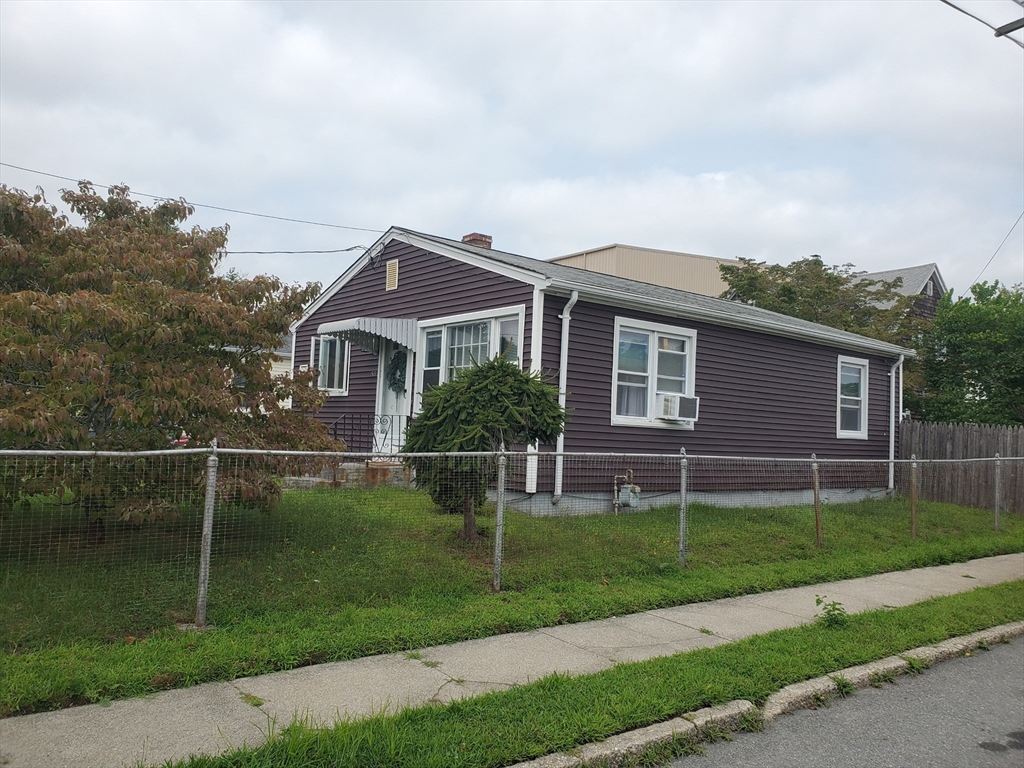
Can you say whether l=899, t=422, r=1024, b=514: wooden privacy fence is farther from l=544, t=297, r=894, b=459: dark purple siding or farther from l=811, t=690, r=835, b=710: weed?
l=811, t=690, r=835, b=710: weed

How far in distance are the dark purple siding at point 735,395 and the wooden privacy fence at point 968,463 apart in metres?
0.89

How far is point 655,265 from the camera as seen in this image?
36.1 metres

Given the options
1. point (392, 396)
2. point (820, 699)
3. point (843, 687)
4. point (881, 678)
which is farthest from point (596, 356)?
point (820, 699)

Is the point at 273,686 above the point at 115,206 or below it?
below

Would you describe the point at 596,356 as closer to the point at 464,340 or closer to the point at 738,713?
the point at 464,340

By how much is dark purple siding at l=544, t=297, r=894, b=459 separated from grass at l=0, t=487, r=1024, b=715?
113 inches

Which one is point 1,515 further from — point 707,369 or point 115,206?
point 707,369

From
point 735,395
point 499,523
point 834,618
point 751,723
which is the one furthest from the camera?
point 735,395

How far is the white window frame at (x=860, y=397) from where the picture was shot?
1695 centimetres

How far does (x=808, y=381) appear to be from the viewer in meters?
16.2

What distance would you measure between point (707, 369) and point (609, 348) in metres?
2.49

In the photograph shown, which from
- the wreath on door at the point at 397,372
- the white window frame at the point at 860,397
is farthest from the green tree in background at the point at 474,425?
the white window frame at the point at 860,397

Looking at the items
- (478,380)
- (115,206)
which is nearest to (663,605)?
(478,380)

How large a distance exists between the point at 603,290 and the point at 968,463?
28.5 ft
